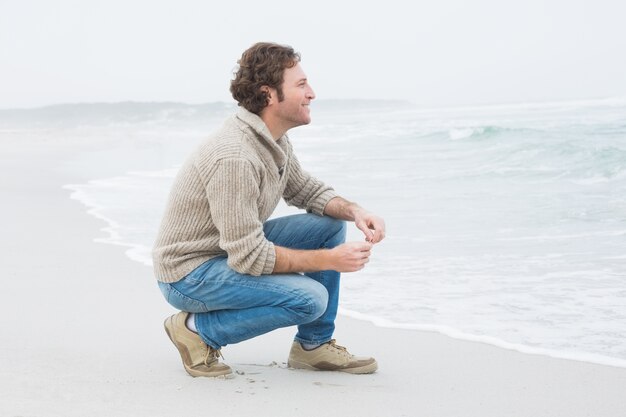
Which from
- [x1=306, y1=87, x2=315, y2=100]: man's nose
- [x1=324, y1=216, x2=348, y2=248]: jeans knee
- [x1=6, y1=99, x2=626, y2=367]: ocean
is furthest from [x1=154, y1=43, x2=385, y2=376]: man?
[x1=6, y1=99, x2=626, y2=367]: ocean

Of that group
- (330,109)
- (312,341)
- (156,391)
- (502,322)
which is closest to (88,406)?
(156,391)

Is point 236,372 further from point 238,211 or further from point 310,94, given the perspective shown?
point 310,94

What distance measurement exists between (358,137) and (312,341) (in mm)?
19163

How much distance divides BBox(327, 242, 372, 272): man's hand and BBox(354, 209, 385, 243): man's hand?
0.33 metres

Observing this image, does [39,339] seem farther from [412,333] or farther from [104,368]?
[412,333]

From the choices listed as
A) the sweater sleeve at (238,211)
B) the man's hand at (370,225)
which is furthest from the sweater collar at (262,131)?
the man's hand at (370,225)

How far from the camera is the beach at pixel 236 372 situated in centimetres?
308

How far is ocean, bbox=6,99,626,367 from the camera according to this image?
4.44 meters

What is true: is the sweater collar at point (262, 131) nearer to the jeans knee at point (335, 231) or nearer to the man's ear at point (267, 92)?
the man's ear at point (267, 92)

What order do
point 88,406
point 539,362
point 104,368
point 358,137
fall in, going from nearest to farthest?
point 88,406
point 104,368
point 539,362
point 358,137

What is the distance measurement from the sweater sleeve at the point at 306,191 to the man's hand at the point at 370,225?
0.15 metres

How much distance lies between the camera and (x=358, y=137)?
2259 cm

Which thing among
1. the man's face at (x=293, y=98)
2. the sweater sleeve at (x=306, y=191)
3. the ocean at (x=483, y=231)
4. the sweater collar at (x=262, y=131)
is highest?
the man's face at (x=293, y=98)

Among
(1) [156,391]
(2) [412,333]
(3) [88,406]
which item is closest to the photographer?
(3) [88,406]
